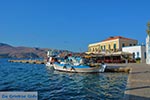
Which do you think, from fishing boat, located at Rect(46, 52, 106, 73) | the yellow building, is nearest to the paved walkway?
fishing boat, located at Rect(46, 52, 106, 73)

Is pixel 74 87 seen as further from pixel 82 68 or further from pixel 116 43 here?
pixel 116 43

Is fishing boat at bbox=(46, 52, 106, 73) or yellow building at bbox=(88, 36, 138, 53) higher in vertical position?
yellow building at bbox=(88, 36, 138, 53)

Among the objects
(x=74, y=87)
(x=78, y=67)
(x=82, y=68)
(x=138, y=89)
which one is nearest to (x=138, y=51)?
(x=78, y=67)

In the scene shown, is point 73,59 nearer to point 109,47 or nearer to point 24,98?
point 109,47

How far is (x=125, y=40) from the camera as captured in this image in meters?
68.3

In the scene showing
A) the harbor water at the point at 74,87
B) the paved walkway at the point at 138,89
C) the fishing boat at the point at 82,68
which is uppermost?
the fishing boat at the point at 82,68

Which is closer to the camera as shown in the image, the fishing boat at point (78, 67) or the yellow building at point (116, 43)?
the fishing boat at point (78, 67)

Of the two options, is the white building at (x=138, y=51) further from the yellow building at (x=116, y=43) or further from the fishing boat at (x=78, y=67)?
the fishing boat at (x=78, y=67)

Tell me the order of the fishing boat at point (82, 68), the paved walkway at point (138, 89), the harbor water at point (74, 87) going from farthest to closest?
1. the fishing boat at point (82, 68)
2. the harbor water at point (74, 87)
3. the paved walkway at point (138, 89)

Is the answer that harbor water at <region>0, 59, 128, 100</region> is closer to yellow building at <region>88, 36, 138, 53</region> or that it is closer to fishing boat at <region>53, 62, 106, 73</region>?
fishing boat at <region>53, 62, 106, 73</region>

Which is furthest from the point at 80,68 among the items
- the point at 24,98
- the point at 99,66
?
the point at 24,98

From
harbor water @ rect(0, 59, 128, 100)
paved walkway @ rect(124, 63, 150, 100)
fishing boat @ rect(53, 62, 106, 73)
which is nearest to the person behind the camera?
paved walkway @ rect(124, 63, 150, 100)

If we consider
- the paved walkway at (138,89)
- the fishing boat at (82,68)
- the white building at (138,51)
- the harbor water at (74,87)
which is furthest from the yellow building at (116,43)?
the paved walkway at (138,89)

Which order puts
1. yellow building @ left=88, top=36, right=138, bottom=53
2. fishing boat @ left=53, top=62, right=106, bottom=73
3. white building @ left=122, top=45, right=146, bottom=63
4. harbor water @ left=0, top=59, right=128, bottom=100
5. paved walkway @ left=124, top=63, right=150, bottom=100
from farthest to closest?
1. yellow building @ left=88, top=36, right=138, bottom=53
2. white building @ left=122, top=45, right=146, bottom=63
3. fishing boat @ left=53, top=62, right=106, bottom=73
4. harbor water @ left=0, top=59, right=128, bottom=100
5. paved walkway @ left=124, top=63, right=150, bottom=100
